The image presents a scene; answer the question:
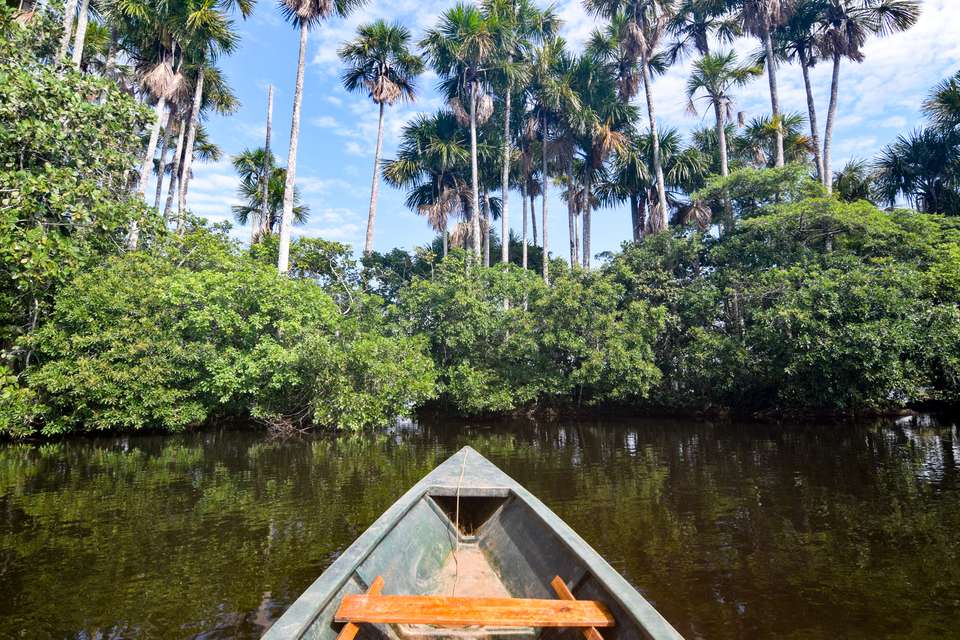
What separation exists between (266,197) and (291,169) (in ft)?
25.6

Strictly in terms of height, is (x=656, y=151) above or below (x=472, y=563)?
above

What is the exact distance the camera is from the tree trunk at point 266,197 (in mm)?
24859

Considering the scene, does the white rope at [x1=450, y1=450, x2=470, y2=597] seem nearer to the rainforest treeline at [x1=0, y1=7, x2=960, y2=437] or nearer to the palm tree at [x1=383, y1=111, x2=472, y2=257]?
the rainforest treeline at [x1=0, y1=7, x2=960, y2=437]

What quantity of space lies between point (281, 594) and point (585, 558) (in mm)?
3140

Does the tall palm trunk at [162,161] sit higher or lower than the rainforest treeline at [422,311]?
higher

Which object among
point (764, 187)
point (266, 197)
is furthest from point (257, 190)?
point (764, 187)

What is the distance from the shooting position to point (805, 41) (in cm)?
2261

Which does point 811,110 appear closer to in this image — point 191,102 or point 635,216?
point 635,216

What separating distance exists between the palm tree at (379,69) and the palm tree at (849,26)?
18.9 metres

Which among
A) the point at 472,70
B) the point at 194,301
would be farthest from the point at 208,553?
the point at 472,70

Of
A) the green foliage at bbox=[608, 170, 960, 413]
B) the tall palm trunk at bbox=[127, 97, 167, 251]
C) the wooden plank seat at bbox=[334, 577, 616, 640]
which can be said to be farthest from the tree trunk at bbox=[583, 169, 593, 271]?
the wooden plank seat at bbox=[334, 577, 616, 640]

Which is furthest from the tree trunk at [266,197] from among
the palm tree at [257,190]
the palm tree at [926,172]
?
the palm tree at [926,172]

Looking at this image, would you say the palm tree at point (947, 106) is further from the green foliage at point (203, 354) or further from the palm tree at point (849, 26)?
the green foliage at point (203, 354)

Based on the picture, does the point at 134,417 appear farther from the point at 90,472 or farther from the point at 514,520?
the point at 514,520
